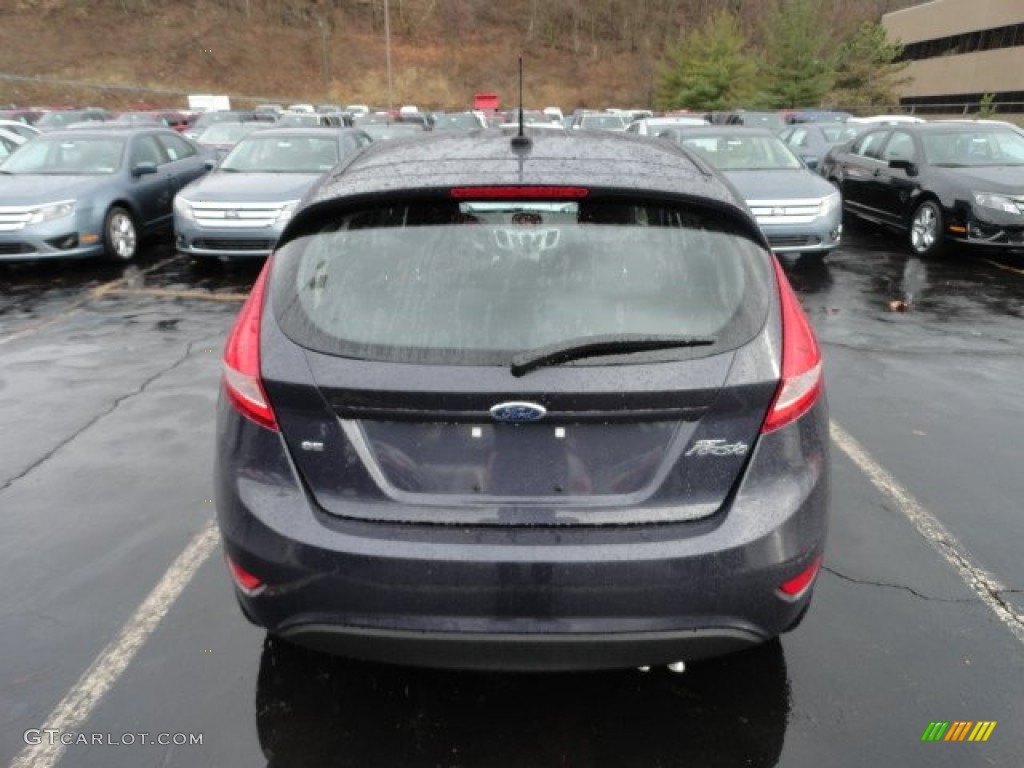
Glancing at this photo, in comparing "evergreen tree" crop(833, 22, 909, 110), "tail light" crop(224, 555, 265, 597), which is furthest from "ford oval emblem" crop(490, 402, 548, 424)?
"evergreen tree" crop(833, 22, 909, 110)

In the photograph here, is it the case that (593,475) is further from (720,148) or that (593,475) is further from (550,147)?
(720,148)

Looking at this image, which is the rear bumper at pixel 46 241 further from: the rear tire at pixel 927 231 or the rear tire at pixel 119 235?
the rear tire at pixel 927 231

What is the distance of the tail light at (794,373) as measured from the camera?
2.25 meters

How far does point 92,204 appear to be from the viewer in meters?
9.61

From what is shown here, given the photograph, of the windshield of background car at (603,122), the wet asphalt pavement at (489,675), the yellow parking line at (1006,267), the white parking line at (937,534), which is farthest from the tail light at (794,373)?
the windshield of background car at (603,122)

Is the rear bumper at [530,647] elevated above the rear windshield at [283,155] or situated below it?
below

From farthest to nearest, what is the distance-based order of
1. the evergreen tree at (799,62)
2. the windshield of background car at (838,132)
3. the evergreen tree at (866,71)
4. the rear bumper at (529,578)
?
the evergreen tree at (866,71) → the evergreen tree at (799,62) → the windshield of background car at (838,132) → the rear bumper at (529,578)

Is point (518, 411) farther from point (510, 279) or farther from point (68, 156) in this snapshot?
point (68, 156)

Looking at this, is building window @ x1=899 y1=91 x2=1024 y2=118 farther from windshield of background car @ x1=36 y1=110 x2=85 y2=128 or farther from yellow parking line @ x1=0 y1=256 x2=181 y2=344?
yellow parking line @ x1=0 y1=256 x2=181 y2=344

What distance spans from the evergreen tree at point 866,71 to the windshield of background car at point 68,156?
42.9 meters

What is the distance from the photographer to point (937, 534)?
3.70 m

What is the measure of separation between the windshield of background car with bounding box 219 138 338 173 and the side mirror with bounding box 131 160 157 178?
0.92m

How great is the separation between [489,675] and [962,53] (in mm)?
63484

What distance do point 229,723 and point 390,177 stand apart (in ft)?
5.92
